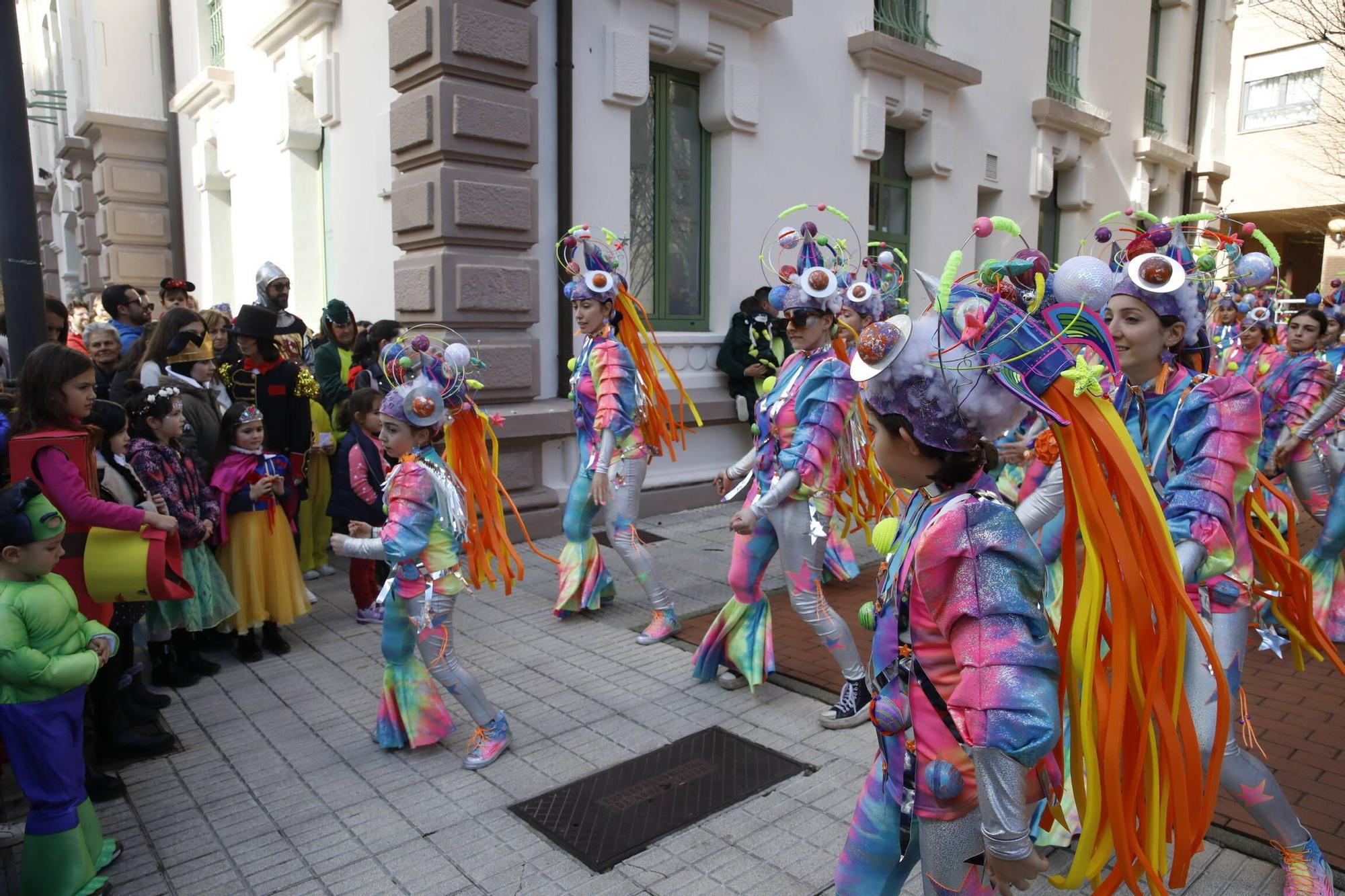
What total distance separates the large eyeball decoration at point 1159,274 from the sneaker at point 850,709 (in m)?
2.22

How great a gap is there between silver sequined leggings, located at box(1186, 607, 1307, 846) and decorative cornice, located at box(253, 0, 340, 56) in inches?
340

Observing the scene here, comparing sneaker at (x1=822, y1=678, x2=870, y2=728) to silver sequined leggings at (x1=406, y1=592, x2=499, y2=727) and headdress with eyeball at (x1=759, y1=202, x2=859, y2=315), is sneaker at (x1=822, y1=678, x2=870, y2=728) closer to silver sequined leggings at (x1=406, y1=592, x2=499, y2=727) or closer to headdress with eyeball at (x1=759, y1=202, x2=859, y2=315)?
silver sequined leggings at (x1=406, y1=592, x2=499, y2=727)

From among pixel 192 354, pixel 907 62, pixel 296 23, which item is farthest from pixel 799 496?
pixel 907 62

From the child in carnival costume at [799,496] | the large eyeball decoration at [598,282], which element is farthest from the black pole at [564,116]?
the child in carnival costume at [799,496]

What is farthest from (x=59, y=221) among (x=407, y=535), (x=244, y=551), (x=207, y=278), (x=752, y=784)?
(x=752, y=784)

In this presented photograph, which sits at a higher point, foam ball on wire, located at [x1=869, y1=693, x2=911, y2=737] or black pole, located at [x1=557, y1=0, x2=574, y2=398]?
black pole, located at [x1=557, y1=0, x2=574, y2=398]

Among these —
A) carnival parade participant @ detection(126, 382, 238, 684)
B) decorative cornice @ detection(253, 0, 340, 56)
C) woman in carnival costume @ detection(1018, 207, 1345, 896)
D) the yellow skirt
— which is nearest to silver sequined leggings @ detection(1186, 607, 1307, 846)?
woman in carnival costume @ detection(1018, 207, 1345, 896)

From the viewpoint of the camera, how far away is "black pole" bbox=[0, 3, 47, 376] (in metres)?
3.81

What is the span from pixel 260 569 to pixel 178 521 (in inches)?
29.5

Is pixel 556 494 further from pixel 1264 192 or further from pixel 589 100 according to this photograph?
pixel 1264 192

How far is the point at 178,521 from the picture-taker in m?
4.52

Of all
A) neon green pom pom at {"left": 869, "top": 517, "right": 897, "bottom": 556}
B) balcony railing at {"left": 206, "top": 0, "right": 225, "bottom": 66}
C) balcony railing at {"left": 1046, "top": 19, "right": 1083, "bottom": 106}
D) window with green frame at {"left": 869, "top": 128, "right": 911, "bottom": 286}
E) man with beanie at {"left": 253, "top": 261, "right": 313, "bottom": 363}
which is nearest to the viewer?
neon green pom pom at {"left": 869, "top": 517, "right": 897, "bottom": 556}

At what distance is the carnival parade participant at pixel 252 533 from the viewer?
16.8ft

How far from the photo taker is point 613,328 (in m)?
5.75
